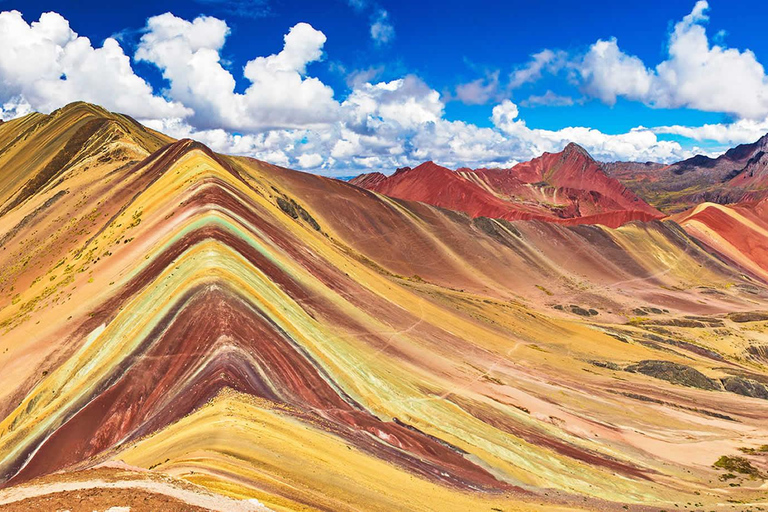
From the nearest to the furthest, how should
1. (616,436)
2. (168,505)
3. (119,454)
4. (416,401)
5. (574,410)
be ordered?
(168,505), (119,454), (416,401), (616,436), (574,410)

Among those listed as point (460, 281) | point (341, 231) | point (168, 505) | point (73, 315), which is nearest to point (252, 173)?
point (341, 231)

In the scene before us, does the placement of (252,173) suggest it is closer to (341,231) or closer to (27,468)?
(341,231)

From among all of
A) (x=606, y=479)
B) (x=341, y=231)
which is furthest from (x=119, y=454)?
(x=341, y=231)

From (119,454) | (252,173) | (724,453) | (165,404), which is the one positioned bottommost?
(119,454)

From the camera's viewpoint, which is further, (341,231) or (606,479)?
(341,231)

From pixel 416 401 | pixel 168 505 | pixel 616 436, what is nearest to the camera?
pixel 168 505

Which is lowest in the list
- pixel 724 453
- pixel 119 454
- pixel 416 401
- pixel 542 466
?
pixel 119 454

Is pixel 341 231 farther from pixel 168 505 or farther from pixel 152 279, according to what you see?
pixel 168 505

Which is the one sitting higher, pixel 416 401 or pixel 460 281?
pixel 460 281

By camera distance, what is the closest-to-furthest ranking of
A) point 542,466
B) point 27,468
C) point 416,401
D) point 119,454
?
point 119,454
point 27,468
point 542,466
point 416,401
